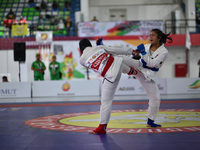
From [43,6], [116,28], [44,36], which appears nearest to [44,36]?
[44,36]

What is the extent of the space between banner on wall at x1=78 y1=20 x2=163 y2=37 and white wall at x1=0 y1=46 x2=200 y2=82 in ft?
10.0

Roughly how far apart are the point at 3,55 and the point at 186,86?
11993mm

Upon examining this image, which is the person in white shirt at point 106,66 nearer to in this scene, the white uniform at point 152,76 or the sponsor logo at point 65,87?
the white uniform at point 152,76

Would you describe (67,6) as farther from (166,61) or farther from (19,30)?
(166,61)

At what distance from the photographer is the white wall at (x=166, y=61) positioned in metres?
19.4

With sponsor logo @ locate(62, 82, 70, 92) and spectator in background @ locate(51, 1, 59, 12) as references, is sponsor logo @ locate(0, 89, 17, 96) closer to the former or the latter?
sponsor logo @ locate(62, 82, 70, 92)

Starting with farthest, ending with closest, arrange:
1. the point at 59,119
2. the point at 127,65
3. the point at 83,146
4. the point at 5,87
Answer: the point at 5,87
the point at 59,119
the point at 127,65
the point at 83,146

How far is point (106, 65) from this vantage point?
4777 mm

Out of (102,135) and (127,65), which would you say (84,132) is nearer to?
(102,135)

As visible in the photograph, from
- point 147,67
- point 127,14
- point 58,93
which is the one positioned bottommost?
point 58,93

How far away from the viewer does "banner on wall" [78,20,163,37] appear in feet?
60.7

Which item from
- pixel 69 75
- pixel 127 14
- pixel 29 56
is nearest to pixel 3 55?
pixel 29 56

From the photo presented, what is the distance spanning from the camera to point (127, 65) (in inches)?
201

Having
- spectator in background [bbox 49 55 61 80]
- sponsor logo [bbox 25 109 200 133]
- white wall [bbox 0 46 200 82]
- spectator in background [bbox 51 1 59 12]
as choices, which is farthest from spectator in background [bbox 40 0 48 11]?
sponsor logo [bbox 25 109 200 133]
